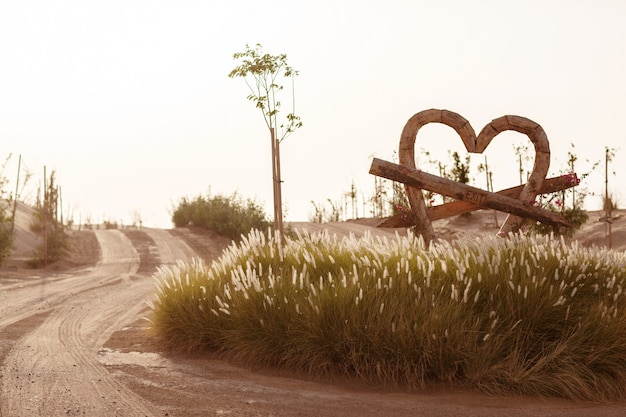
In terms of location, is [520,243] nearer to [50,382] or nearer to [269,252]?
[269,252]

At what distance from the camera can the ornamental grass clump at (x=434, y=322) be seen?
634 cm

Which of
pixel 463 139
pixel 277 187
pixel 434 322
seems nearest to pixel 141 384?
pixel 434 322

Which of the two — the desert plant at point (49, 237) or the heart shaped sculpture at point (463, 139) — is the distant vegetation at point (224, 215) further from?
the heart shaped sculpture at point (463, 139)

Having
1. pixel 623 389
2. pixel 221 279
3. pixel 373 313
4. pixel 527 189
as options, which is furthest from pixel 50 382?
pixel 527 189

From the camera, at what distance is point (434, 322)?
638 cm

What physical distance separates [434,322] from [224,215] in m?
18.2

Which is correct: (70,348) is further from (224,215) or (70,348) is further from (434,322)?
(224,215)

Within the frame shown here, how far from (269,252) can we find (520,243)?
10.6 ft

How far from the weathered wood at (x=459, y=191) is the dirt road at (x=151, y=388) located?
3.59m

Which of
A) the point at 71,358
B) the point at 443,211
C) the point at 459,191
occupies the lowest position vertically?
the point at 71,358

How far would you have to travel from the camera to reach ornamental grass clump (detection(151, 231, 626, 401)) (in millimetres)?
6340

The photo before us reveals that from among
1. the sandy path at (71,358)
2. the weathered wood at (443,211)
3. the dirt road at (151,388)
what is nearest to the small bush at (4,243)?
the sandy path at (71,358)

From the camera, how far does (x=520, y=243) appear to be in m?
8.70

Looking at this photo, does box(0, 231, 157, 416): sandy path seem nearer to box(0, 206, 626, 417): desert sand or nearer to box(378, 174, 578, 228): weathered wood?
box(0, 206, 626, 417): desert sand
